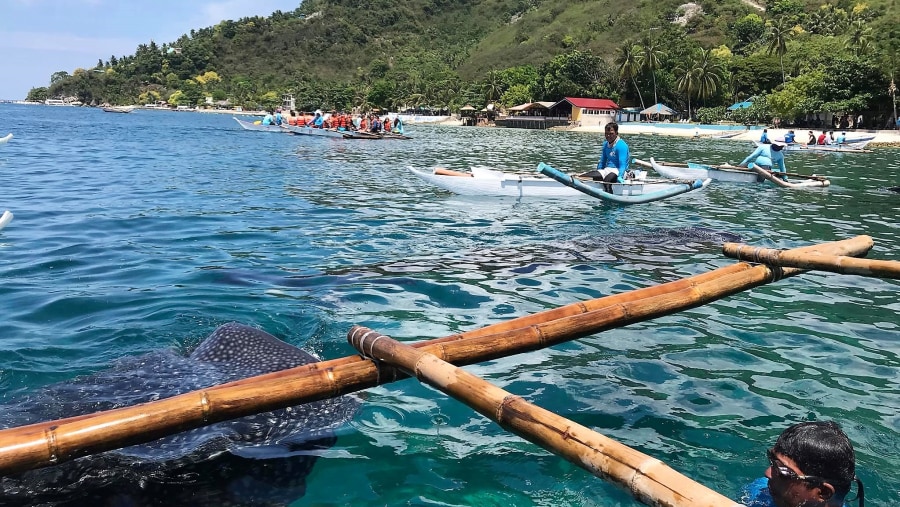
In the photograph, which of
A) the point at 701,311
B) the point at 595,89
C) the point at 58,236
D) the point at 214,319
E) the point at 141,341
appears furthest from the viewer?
the point at 595,89

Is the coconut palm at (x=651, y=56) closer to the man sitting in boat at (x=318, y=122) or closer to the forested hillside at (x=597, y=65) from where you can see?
the forested hillside at (x=597, y=65)

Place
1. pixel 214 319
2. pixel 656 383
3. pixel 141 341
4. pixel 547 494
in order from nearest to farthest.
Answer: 1. pixel 547 494
2. pixel 656 383
3. pixel 141 341
4. pixel 214 319

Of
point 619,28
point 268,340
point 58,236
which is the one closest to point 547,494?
point 268,340

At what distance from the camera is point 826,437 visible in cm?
268

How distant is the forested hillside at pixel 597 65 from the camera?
212 ft

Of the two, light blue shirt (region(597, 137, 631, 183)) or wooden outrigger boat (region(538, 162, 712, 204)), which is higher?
light blue shirt (region(597, 137, 631, 183))

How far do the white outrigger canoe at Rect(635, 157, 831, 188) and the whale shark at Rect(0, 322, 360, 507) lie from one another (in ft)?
58.4

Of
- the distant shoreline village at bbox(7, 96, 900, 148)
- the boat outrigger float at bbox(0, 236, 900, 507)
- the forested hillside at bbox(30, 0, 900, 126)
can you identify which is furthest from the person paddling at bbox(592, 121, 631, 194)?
the forested hillside at bbox(30, 0, 900, 126)

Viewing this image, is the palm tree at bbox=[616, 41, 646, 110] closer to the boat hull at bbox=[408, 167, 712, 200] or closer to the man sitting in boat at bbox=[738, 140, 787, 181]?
the man sitting in boat at bbox=[738, 140, 787, 181]

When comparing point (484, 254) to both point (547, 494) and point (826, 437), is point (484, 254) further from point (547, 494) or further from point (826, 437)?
point (826, 437)

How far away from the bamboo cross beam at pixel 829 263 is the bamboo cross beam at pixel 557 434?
369 cm

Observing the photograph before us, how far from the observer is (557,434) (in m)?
3.15

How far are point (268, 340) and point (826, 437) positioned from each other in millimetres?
4750

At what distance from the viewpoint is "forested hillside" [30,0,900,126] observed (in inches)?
2542
